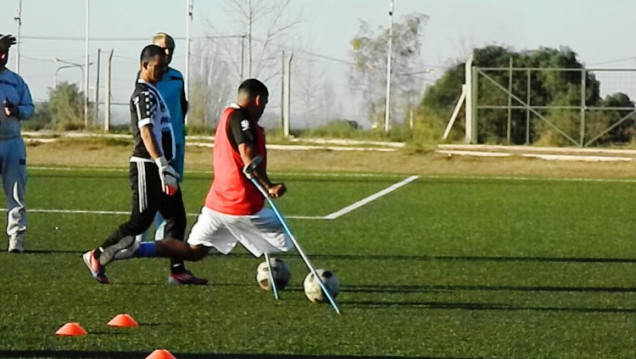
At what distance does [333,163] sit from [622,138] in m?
12.0

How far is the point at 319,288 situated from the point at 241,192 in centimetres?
86

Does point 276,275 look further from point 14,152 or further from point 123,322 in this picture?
point 14,152

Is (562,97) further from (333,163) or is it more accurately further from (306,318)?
(306,318)

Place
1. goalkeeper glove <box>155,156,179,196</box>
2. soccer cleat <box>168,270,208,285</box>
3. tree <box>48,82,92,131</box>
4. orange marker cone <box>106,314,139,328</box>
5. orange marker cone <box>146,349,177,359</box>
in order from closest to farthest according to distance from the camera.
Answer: orange marker cone <box>146,349,177,359</box> → orange marker cone <box>106,314,139,328</box> → goalkeeper glove <box>155,156,179,196</box> → soccer cleat <box>168,270,208,285</box> → tree <box>48,82,92,131</box>

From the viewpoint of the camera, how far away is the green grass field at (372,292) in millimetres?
7938

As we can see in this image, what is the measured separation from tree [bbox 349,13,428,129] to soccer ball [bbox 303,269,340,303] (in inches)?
1437

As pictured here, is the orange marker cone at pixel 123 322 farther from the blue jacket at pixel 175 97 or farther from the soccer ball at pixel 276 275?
the blue jacket at pixel 175 97

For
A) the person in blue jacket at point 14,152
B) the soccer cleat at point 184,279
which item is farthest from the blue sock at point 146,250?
the person in blue jacket at point 14,152

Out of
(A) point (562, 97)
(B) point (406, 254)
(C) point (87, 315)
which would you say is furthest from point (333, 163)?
(C) point (87, 315)

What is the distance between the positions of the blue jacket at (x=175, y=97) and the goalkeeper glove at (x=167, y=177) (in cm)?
125

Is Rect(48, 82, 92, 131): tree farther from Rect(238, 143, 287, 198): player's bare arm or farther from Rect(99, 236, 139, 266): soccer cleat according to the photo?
Rect(238, 143, 287, 198): player's bare arm

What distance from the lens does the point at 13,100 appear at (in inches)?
494

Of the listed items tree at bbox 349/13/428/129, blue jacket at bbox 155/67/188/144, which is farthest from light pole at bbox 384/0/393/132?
blue jacket at bbox 155/67/188/144

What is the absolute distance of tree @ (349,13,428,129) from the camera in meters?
47.9
